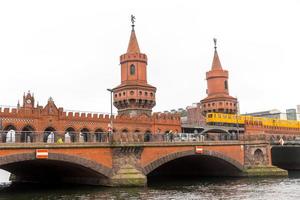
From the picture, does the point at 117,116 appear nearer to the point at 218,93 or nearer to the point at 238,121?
the point at 238,121

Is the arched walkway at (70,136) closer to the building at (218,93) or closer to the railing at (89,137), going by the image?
the railing at (89,137)

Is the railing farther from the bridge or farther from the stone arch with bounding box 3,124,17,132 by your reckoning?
the stone arch with bounding box 3,124,17,132

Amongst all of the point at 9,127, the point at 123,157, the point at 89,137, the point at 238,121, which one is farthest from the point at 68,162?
the point at 238,121

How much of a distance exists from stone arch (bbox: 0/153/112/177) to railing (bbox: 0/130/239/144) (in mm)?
1427

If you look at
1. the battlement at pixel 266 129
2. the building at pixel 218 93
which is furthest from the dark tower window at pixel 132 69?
the battlement at pixel 266 129

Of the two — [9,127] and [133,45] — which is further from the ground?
[133,45]

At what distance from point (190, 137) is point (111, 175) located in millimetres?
12857

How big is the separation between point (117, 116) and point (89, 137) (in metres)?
12.6

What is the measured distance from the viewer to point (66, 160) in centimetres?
3412

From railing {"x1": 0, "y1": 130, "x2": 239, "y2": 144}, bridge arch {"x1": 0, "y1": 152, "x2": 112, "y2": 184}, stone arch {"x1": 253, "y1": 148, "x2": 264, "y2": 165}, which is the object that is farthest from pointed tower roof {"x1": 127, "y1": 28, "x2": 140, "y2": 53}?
bridge arch {"x1": 0, "y1": 152, "x2": 112, "y2": 184}

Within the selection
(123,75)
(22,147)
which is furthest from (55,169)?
(123,75)

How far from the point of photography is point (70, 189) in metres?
37.5

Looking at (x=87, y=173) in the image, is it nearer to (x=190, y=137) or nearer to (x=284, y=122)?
(x=190, y=137)

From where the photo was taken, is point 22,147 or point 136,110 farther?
point 136,110
